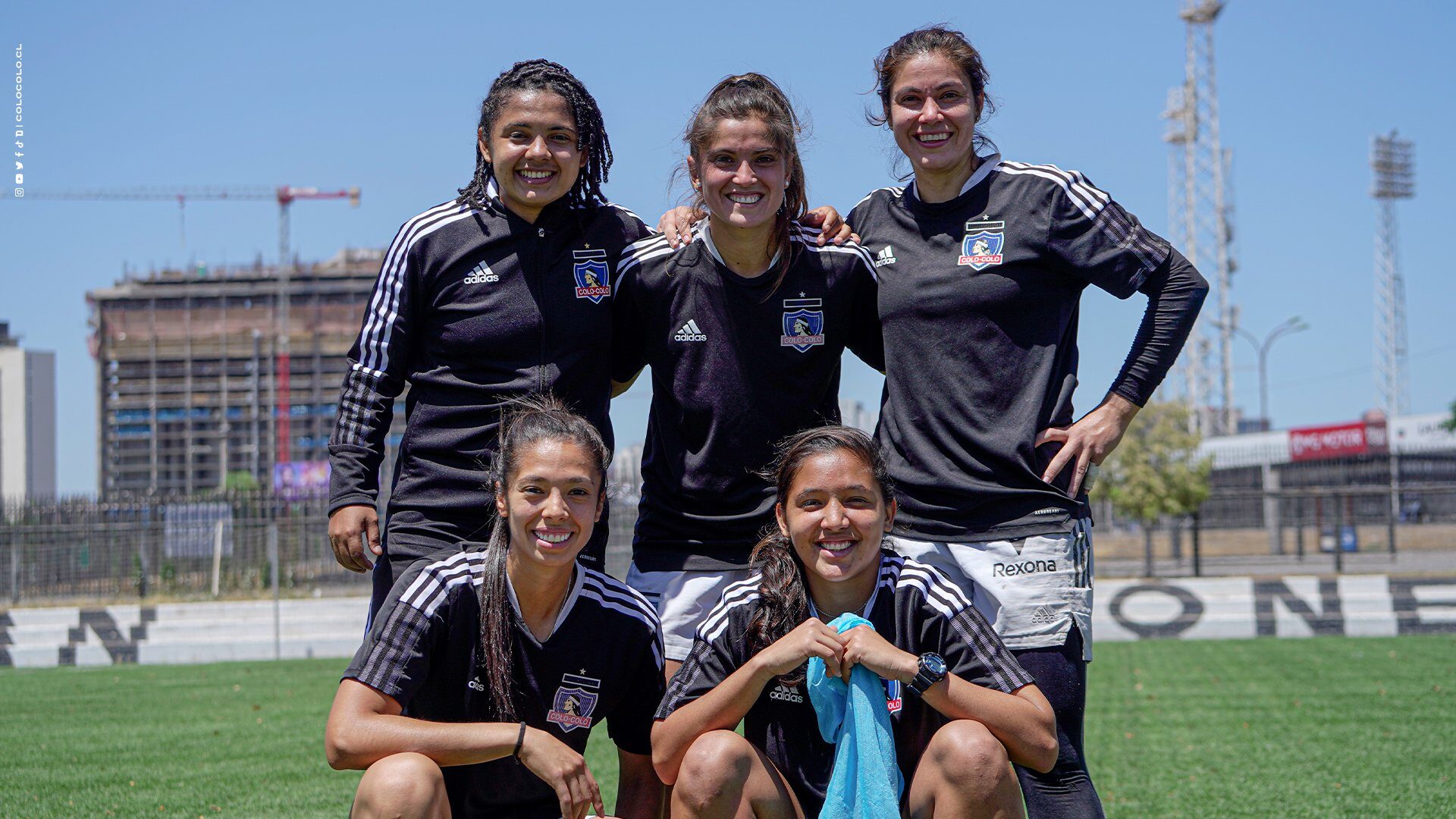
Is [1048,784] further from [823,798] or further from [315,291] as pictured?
[315,291]

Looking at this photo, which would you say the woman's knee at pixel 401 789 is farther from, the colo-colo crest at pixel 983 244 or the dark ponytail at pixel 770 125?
the colo-colo crest at pixel 983 244

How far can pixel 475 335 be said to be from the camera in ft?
12.0

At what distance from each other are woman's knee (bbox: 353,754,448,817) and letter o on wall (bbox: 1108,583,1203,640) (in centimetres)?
1288

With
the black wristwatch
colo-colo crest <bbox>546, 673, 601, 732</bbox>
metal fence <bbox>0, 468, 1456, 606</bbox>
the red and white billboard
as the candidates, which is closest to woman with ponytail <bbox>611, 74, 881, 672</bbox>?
colo-colo crest <bbox>546, 673, 601, 732</bbox>

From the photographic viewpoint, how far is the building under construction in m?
73.2

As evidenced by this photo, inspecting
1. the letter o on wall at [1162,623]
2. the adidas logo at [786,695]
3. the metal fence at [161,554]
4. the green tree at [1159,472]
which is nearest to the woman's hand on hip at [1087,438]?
the adidas logo at [786,695]

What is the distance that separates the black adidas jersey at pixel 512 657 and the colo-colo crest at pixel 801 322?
0.89 metres

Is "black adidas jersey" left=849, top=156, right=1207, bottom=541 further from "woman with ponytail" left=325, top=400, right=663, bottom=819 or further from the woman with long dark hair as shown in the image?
"woman with ponytail" left=325, top=400, right=663, bottom=819

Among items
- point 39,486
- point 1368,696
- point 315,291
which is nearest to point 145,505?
point 1368,696

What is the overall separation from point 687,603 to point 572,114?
1547 millimetres

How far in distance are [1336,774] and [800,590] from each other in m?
4.38

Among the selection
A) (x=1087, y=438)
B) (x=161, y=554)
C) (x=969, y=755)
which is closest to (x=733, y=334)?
(x=1087, y=438)

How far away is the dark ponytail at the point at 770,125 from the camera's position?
11.7ft

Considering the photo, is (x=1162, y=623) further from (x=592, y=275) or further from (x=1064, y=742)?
(x=592, y=275)
